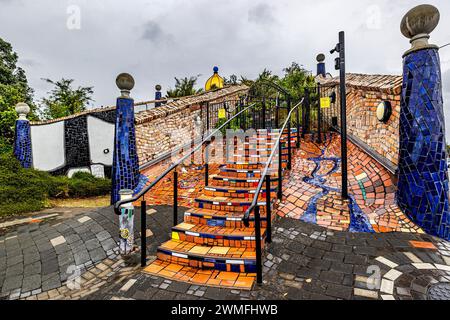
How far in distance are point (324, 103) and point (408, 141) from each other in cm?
240

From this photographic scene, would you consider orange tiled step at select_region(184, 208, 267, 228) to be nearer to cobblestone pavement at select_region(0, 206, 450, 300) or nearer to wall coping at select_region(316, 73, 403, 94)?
cobblestone pavement at select_region(0, 206, 450, 300)

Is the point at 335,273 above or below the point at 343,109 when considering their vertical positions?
below

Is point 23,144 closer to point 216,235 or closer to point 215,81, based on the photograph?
point 216,235

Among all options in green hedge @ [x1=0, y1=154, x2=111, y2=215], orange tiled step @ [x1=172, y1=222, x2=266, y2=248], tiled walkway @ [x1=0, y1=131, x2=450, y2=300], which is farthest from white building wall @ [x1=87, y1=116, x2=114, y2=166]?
orange tiled step @ [x1=172, y1=222, x2=266, y2=248]

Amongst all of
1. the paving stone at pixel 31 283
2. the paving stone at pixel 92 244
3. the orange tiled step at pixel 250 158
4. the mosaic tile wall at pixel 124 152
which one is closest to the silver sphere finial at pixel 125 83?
the mosaic tile wall at pixel 124 152

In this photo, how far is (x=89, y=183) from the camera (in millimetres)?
7621

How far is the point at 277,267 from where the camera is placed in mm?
2557

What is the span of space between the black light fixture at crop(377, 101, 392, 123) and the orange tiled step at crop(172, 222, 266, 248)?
10.3 feet

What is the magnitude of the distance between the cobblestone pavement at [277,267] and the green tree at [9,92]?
921 centimetres

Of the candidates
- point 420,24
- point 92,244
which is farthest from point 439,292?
point 92,244

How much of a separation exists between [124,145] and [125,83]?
4.69 ft
